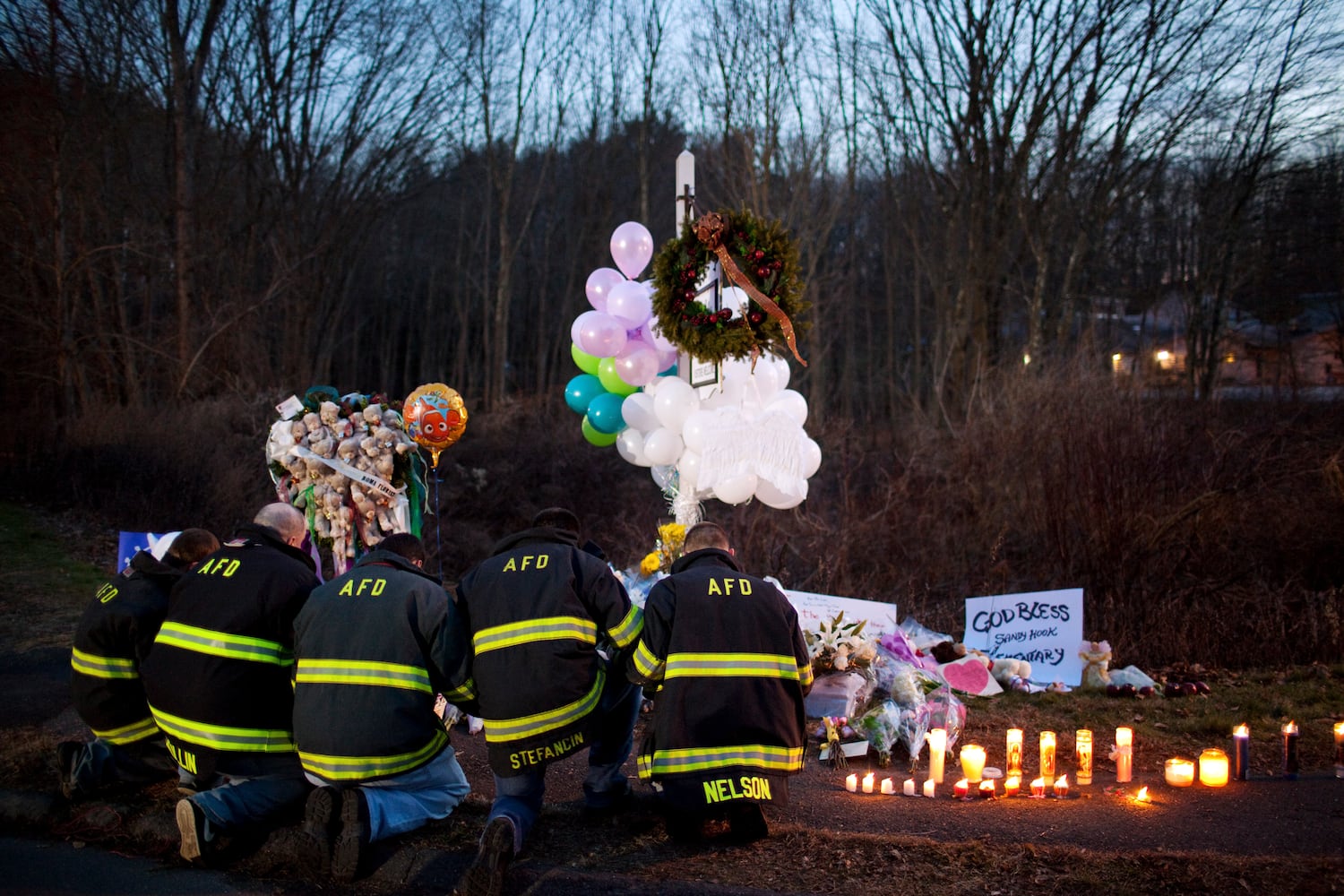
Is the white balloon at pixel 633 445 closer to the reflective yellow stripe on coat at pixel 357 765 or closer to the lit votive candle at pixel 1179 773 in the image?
the reflective yellow stripe on coat at pixel 357 765

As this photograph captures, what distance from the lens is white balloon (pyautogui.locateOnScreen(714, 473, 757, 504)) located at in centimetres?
752

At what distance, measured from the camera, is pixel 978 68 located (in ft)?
59.8

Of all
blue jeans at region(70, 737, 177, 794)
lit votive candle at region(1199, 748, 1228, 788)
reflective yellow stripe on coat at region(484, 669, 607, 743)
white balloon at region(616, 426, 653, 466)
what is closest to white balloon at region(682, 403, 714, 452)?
white balloon at region(616, 426, 653, 466)

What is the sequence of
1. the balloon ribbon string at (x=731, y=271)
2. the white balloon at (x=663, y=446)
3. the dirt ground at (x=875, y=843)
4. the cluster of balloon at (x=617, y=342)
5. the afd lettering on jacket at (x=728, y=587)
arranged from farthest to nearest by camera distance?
1. the cluster of balloon at (x=617, y=342)
2. the white balloon at (x=663, y=446)
3. the balloon ribbon string at (x=731, y=271)
4. the afd lettering on jacket at (x=728, y=587)
5. the dirt ground at (x=875, y=843)

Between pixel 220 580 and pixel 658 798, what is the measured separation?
2.35 meters

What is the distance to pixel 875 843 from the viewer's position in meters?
4.44

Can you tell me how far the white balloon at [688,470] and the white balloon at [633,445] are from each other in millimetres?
456

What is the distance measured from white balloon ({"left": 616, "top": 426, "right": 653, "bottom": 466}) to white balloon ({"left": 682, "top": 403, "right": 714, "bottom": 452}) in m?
0.70

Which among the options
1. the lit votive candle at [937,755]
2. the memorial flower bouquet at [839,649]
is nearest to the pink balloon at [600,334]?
the memorial flower bouquet at [839,649]

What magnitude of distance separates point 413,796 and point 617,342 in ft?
14.8

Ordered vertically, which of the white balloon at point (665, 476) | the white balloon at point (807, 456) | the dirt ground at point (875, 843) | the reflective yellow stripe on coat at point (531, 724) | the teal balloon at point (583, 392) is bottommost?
the dirt ground at point (875, 843)

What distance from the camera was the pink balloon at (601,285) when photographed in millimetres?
8711

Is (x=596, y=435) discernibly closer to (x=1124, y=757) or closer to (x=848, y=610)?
(x=848, y=610)

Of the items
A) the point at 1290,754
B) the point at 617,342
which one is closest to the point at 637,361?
the point at 617,342
